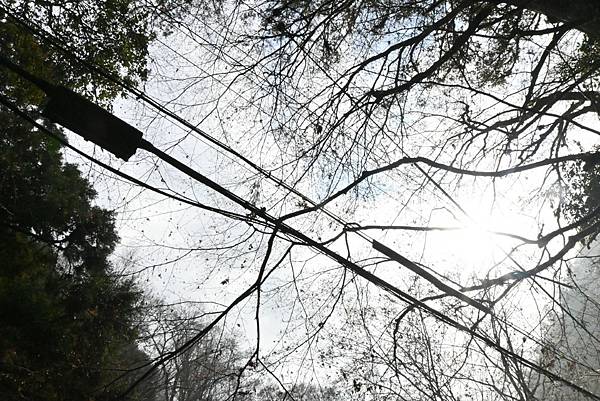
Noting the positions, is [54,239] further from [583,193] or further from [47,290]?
[583,193]

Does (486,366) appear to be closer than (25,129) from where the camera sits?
Yes

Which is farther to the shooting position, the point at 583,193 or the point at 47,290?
the point at 47,290

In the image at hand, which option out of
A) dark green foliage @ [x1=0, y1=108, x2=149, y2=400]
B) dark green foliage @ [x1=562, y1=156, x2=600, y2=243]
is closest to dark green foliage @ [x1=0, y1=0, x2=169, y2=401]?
dark green foliage @ [x1=0, y1=108, x2=149, y2=400]

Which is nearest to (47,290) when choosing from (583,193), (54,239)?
(54,239)

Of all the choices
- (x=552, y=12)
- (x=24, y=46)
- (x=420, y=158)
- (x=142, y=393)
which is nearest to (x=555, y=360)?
(x=420, y=158)

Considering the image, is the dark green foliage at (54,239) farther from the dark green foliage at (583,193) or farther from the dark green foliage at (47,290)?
the dark green foliage at (583,193)

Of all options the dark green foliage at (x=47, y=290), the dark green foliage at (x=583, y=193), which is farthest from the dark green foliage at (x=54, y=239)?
the dark green foliage at (x=583, y=193)

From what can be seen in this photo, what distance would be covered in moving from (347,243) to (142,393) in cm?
183

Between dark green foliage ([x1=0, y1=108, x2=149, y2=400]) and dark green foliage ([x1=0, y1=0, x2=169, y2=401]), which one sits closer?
dark green foliage ([x1=0, y1=0, x2=169, y2=401])

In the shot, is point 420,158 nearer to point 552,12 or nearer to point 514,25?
point 552,12

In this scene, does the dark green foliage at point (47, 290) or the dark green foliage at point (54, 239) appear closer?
the dark green foliage at point (54, 239)

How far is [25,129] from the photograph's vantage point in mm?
6762

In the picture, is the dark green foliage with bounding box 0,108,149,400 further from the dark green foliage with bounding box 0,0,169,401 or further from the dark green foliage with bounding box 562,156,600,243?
the dark green foliage with bounding box 562,156,600,243

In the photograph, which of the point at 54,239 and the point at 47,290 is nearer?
the point at 54,239
